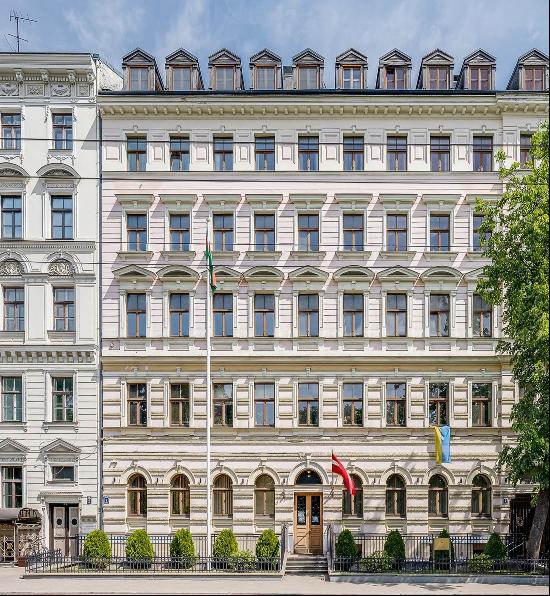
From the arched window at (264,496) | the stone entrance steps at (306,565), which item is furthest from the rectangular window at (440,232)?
the stone entrance steps at (306,565)

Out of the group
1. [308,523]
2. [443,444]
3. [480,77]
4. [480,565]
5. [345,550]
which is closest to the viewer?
[480,565]

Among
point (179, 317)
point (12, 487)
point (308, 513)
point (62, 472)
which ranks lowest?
point (308, 513)

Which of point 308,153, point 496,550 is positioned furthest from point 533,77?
point 496,550

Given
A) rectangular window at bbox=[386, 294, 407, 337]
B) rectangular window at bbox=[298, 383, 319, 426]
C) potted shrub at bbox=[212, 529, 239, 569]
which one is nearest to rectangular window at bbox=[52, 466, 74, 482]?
potted shrub at bbox=[212, 529, 239, 569]

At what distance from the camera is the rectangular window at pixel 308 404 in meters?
26.6

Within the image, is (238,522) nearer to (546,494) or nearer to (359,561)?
(359,561)

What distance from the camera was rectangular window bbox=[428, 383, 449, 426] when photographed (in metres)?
26.5

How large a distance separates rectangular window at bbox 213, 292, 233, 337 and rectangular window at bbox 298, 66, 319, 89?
10011 millimetres

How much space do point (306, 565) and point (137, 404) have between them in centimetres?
951

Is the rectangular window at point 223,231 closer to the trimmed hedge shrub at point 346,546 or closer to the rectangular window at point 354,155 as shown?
the rectangular window at point 354,155

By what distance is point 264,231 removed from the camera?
2705 cm

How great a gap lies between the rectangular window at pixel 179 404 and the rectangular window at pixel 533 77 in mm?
19903

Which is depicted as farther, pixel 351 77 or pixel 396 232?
pixel 351 77

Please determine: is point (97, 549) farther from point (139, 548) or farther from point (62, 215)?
point (62, 215)
